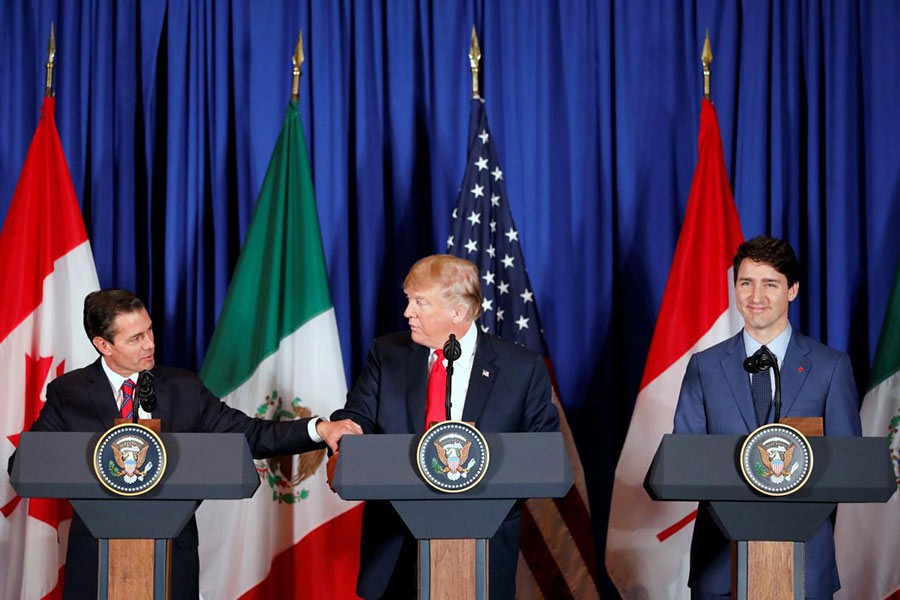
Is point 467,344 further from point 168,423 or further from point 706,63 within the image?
point 706,63

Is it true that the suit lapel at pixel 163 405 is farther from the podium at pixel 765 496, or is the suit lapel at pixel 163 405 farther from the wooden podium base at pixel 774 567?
the wooden podium base at pixel 774 567

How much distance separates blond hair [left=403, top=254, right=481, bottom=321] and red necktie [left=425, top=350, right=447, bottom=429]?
6.4 inches

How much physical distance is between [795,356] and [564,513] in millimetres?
1508

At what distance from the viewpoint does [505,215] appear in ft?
14.3

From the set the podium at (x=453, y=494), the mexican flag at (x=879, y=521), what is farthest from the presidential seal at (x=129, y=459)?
the mexican flag at (x=879, y=521)

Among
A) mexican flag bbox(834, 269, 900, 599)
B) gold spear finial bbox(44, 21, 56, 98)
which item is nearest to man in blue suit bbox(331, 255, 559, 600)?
mexican flag bbox(834, 269, 900, 599)

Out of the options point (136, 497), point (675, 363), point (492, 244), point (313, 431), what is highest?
point (492, 244)

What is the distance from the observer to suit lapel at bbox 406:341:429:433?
2982 millimetres

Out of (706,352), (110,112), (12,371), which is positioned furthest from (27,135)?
(706,352)

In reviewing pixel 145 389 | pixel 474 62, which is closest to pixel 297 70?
pixel 474 62

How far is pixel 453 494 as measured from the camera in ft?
7.92

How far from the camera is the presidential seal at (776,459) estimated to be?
239cm

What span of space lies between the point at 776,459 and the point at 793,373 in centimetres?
53

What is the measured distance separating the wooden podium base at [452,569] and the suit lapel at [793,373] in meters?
0.94
